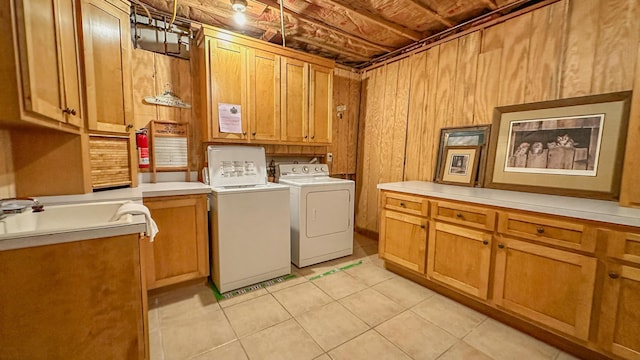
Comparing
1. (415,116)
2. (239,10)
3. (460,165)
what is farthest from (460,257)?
(239,10)

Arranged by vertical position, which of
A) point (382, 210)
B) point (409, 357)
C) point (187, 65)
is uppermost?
point (187, 65)

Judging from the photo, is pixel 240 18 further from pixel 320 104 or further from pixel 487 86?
pixel 487 86

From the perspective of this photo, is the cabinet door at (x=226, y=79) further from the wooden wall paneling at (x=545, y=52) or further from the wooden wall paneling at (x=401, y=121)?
the wooden wall paneling at (x=545, y=52)

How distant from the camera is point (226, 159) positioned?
257 cm

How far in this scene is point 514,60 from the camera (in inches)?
87.7

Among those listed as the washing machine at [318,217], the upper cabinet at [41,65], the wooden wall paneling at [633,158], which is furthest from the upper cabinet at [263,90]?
the wooden wall paneling at [633,158]

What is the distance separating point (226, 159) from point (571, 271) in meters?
2.81

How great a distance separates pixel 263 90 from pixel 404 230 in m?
2.05

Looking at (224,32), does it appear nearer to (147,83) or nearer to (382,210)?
(147,83)

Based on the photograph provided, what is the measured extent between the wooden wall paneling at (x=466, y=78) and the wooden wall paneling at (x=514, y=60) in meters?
0.24

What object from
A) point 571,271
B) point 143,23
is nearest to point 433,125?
point 571,271

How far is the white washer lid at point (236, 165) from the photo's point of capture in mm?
2494

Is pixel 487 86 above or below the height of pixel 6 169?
above

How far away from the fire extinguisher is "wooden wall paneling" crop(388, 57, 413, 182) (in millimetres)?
2777
